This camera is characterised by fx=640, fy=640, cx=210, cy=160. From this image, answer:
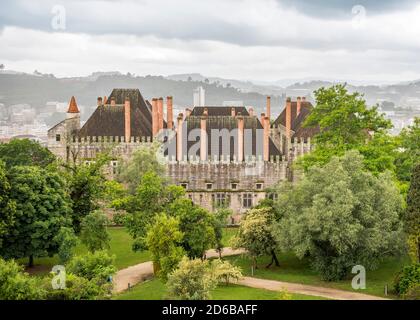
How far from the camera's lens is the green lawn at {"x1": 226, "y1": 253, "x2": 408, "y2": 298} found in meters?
37.2

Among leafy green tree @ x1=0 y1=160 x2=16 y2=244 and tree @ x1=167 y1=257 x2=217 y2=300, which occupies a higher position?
leafy green tree @ x1=0 y1=160 x2=16 y2=244

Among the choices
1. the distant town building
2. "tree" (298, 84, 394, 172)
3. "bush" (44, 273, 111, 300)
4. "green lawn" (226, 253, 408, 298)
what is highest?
the distant town building

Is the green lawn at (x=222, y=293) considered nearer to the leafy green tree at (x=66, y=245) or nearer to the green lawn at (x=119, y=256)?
the leafy green tree at (x=66, y=245)

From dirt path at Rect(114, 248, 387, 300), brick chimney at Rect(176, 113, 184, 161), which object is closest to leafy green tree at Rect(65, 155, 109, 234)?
dirt path at Rect(114, 248, 387, 300)

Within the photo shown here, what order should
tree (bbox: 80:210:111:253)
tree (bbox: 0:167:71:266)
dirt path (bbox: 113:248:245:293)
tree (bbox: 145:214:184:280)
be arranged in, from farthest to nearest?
tree (bbox: 80:210:111:253) < tree (bbox: 0:167:71:266) < dirt path (bbox: 113:248:245:293) < tree (bbox: 145:214:184:280)

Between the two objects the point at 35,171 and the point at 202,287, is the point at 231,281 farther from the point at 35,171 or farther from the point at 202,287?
the point at 35,171

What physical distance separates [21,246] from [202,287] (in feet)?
48.9

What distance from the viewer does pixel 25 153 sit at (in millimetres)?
60188

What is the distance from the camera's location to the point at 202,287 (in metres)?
28.8

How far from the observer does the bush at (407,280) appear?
33338 millimetres

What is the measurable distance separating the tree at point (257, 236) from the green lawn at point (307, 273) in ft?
4.54

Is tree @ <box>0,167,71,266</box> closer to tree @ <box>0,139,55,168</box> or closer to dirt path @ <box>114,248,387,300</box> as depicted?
dirt path @ <box>114,248,387,300</box>

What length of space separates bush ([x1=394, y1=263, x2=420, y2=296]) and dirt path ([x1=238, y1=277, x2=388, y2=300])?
1.37m

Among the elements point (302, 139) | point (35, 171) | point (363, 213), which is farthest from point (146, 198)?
point (302, 139)
